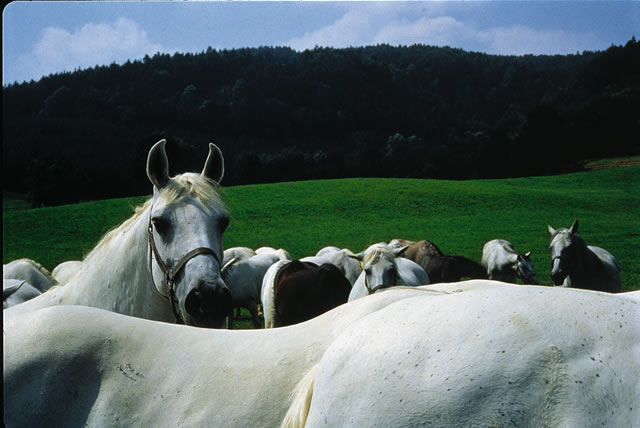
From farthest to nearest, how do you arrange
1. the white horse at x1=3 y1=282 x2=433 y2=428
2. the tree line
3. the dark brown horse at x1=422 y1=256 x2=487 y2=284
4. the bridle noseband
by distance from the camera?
the dark brown horse at x1=422 y1=256 x2=487 y2=284 < the tree line < the bridle noseband < the white horse at x1=3 y1=282 x2=433 y2=428

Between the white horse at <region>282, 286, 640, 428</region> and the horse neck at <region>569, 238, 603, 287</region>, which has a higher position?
the white horse at <region>282, 286, 640, 428</region>

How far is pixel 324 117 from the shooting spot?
11.8 meters

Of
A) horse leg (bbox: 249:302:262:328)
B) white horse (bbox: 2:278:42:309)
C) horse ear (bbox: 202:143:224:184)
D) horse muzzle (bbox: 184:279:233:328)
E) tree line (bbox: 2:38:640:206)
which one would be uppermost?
tree line (bbox: 2:38:640:206)

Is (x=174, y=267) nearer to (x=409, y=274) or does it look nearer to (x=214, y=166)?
(x=214, y=166)

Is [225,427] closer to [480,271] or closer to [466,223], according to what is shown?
[480,271]

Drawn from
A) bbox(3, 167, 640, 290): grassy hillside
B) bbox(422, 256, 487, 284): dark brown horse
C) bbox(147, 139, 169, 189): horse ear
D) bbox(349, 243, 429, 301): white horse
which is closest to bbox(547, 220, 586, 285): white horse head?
bbox(422, 256, 487, 284): dark brown horse

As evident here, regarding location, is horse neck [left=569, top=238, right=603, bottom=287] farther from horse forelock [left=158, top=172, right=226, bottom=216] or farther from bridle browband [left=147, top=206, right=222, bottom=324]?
bridle browband [left=147, top=206, right=222, bottom=324]

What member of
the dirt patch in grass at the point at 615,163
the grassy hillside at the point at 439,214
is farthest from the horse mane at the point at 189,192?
the grassy hillside at the point at 439,214

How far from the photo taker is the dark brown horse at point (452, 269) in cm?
1076

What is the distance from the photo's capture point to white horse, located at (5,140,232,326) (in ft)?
7.73

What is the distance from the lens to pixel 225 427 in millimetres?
1301

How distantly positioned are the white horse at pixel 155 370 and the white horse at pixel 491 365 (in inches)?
8.5

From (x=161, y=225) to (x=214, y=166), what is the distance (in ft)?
1.77

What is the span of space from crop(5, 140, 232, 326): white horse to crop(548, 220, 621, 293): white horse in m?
8.19
